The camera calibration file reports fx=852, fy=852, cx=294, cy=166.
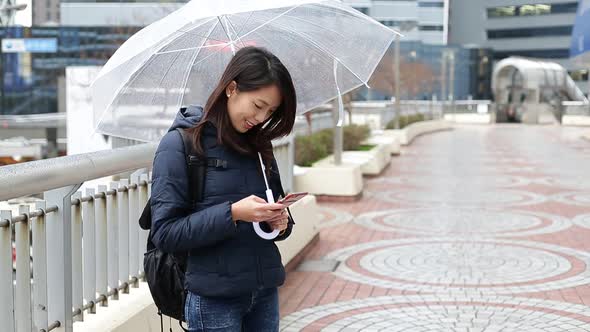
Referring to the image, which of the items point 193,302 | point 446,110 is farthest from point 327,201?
point 446,110

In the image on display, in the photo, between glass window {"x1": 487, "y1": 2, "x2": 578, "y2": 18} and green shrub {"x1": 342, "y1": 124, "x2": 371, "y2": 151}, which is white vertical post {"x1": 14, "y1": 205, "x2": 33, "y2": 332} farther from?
glass window {"x1": 487, "y1": 2, "x2": 578, "y2": 18}

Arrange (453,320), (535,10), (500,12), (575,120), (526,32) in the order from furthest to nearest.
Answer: (526,32) → (535,10) → (500,12) → (575,120) → (453,320)

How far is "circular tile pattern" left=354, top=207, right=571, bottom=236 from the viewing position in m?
9.81

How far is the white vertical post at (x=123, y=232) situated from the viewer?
434cm

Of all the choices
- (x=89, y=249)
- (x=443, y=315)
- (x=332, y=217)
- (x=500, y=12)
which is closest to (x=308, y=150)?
(x=332, y=217)

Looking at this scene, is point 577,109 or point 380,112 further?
point 577,109

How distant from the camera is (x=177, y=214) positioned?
8.50 feet

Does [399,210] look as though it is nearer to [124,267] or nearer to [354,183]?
[354,183]

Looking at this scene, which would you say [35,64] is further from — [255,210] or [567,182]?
[255,210]

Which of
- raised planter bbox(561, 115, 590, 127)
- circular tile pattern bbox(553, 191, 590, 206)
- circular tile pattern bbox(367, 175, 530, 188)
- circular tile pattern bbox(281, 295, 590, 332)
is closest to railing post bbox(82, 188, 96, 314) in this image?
circular tile pattern bbox(281, 295, 590, 332)

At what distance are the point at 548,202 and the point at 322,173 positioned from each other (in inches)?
134

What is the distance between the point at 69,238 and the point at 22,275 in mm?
337

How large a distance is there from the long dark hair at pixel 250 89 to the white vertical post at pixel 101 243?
A: 61.6 inches

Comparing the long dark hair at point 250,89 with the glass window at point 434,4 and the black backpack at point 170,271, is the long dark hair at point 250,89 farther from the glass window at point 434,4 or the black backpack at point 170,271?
the glass window at point 434,4
